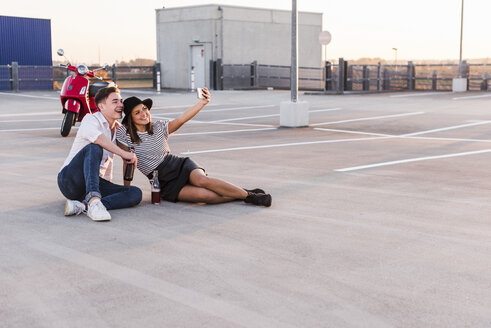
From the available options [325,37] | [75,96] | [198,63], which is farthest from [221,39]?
[75,96]

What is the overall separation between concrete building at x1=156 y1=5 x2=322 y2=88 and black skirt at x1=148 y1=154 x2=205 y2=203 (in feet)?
89.1

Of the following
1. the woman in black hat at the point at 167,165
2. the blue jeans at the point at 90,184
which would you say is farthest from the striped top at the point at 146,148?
the blue jeans at the point at 90,184

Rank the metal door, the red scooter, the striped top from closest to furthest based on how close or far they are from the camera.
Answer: the striped top, the red scooter, the metal door

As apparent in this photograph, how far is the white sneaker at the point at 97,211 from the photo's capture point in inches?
227

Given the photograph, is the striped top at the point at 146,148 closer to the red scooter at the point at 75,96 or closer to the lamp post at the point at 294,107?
the red scooter at the point at 75,96

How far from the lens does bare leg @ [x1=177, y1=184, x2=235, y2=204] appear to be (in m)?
6.39

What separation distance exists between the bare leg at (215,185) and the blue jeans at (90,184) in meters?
0.59

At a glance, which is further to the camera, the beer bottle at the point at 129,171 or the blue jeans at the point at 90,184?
the beer bottle at the point at 129,171

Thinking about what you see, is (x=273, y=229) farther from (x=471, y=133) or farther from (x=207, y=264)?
(x=471, y=133)

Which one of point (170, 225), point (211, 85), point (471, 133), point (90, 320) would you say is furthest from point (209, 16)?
point (90, 320)

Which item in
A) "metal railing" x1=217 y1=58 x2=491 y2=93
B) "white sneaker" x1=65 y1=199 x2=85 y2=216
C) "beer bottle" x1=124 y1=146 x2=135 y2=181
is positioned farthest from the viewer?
"metal railing" x1=217 y1=58 x2=491 y2=93

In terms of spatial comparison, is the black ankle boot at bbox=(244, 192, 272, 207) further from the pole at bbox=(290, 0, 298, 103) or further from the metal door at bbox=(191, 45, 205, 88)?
the metal door at bbox=(191, 45, 205, 88)

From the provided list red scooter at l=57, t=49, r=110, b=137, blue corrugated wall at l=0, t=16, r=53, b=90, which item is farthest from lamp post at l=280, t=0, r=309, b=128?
blue corrugated wall at l=0, t=16, r=53, b=90

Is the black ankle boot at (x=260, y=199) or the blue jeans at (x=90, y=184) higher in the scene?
the blue jeans at (x=90, y=184)
